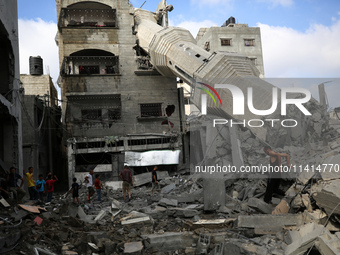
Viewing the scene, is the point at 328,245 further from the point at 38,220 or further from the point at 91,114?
the point at 91,114

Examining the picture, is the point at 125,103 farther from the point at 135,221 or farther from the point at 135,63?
the point at 135,221

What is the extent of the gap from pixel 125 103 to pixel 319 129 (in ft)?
44.3

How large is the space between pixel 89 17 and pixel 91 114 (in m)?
8.09

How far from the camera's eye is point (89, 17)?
2681 cm

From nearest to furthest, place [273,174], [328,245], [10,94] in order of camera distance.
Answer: [328,245], [273,174], [10,94]

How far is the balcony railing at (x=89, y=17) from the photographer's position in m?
25.5

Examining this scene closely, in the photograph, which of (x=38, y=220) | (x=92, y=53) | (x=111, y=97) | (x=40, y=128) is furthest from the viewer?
(x=92, y=53)

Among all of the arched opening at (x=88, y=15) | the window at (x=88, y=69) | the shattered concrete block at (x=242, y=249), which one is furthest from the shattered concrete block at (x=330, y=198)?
the arched opening at (x=88, y=15)

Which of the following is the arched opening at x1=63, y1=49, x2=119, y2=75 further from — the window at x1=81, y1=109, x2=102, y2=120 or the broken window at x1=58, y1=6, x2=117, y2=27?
the window at x1=81, y1=109, x2=102, y2=120

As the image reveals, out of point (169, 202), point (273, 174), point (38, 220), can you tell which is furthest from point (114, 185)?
point (273, 174)

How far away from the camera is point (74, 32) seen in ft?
81.0

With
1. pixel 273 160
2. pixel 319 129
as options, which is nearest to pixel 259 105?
pixel 319 129

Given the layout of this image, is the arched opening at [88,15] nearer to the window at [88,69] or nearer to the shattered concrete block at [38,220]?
the window at [88,69]

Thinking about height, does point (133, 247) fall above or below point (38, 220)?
below
